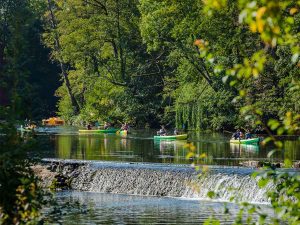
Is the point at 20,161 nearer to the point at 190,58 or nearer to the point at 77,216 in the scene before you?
the point at 77,216

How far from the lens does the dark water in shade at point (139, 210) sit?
2167cm

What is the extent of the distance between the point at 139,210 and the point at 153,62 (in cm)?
4338

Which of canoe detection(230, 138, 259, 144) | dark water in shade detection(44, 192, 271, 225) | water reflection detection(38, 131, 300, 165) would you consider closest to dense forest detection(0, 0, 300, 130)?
canoe detection(230, 138, 259, 144)

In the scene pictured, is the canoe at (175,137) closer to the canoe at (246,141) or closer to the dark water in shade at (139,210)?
the canoe at (246,141)

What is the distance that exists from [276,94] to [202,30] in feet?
24.7

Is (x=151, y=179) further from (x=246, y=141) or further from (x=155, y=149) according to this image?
(x=246, y=141)

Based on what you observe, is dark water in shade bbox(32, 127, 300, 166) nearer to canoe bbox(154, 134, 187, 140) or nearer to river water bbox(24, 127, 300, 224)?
river water bbox(24, 127, 300, 224)

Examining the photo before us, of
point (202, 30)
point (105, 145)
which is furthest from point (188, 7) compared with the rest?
point (105, 145)

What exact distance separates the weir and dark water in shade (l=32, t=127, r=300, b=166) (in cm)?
204

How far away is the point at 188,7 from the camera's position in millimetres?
56844

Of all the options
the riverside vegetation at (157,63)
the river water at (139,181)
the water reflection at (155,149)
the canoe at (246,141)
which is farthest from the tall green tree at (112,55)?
the canoe at (246,141)

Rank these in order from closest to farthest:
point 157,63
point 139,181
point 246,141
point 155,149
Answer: point 139,181
point 155,149
point 246,141
point 157,63

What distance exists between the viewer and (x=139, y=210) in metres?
24.3

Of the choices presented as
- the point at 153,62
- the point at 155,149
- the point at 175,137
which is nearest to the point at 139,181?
the point at 155,149
